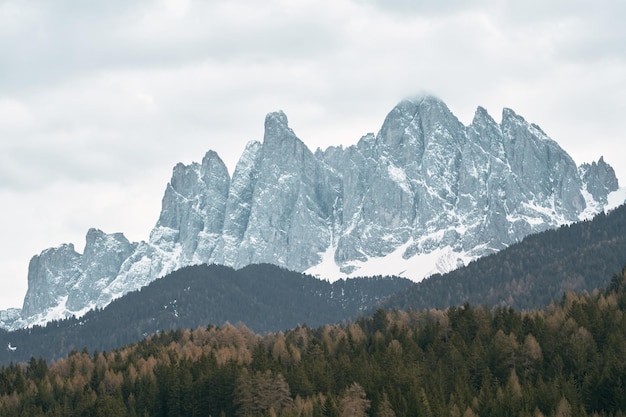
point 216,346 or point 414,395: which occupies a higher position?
point 216,346

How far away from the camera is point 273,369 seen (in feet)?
529

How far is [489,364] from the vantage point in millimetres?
156500

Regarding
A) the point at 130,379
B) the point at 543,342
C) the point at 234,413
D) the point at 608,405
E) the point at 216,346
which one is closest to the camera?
the point at 608,405

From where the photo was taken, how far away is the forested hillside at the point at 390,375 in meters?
137

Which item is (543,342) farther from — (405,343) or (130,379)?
(130,379)

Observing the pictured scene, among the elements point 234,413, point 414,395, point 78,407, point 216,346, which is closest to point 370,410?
point 414,395

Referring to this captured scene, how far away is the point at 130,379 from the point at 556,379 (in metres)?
60.6

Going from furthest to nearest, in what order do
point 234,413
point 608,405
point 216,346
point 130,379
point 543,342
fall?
point 216,346, point 130,379, point 543,342, point 234,413, point 608,405

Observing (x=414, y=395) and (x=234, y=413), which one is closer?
(x=414, y=395)

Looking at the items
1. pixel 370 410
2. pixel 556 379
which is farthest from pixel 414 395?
pixel 556 379

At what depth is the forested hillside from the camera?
5379 inches

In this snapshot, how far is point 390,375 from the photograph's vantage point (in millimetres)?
151000

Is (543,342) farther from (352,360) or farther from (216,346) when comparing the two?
(216,346)

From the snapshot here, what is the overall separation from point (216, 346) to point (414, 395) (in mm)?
64985
